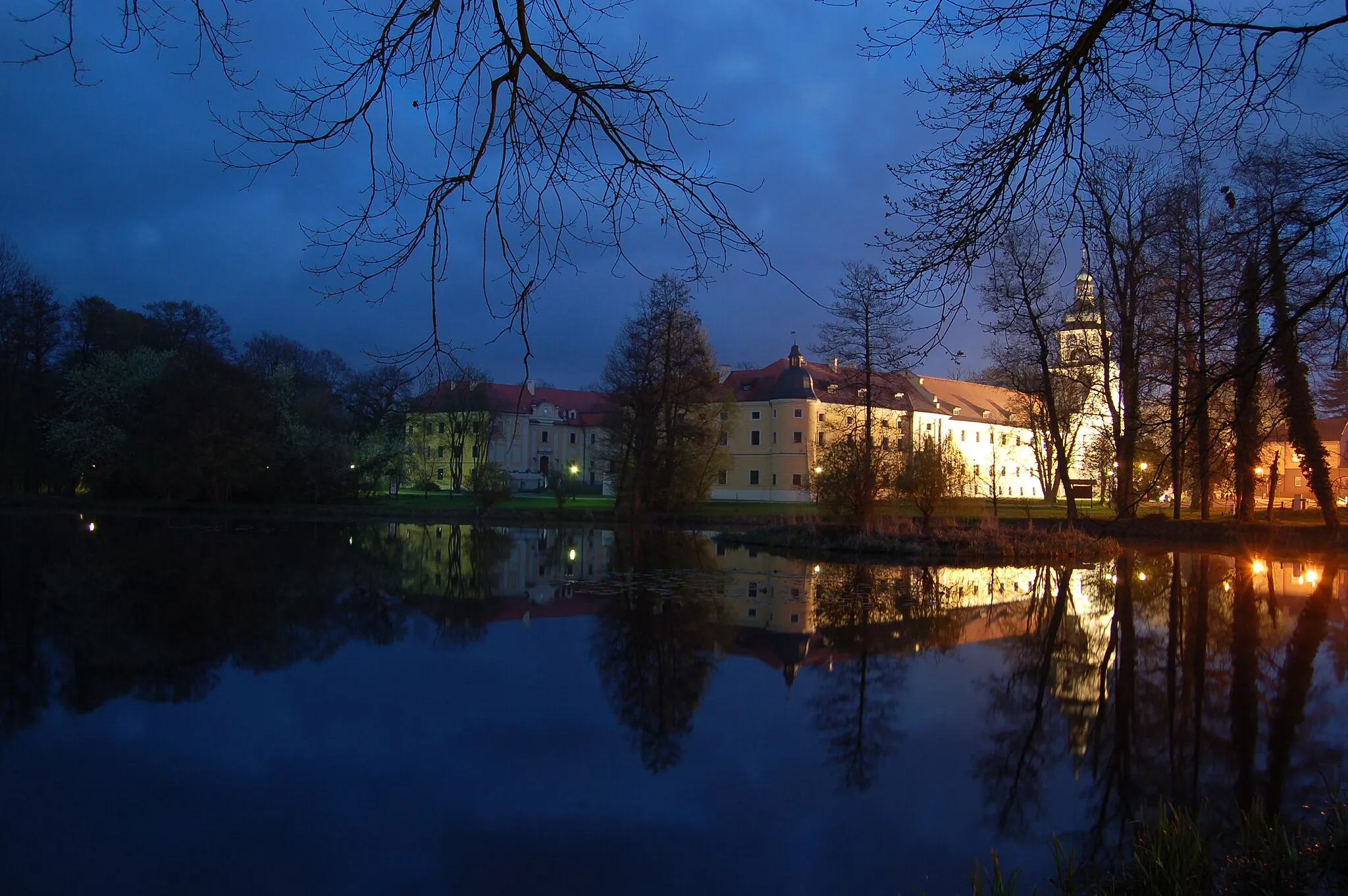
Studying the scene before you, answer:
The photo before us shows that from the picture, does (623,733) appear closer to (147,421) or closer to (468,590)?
(468,590)

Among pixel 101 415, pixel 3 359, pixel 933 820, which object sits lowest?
pixel 933 820

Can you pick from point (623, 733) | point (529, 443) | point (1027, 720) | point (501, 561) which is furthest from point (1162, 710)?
point (529, 443)

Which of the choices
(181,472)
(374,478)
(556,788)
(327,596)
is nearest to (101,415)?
(181,472)

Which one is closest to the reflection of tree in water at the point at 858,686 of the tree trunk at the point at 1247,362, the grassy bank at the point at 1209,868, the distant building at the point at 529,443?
the grassy bank at the point at 1209,868

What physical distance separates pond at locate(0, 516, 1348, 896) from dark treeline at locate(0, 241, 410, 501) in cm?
2902

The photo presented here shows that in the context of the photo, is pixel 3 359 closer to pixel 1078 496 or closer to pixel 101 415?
pixel 101 415

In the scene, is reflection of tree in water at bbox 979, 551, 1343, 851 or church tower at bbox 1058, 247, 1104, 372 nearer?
reflection of tree in water at bbox 979, 551, 1343, 851

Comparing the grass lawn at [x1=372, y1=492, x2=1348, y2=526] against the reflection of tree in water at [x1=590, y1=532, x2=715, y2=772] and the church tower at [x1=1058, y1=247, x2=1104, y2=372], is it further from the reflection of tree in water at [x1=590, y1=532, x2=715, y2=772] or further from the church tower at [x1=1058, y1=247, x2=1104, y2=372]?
the reflection of tree in water at [x1=590, y1=532, x2=715, y2=772]

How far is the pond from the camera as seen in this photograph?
506cm

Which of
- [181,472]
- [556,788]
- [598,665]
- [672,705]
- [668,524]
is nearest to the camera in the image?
[556,788]

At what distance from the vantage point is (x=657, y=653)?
33.4 ft

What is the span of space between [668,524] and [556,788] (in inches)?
1274

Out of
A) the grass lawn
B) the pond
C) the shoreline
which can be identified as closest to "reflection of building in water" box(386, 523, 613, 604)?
the pond

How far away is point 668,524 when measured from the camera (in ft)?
126
